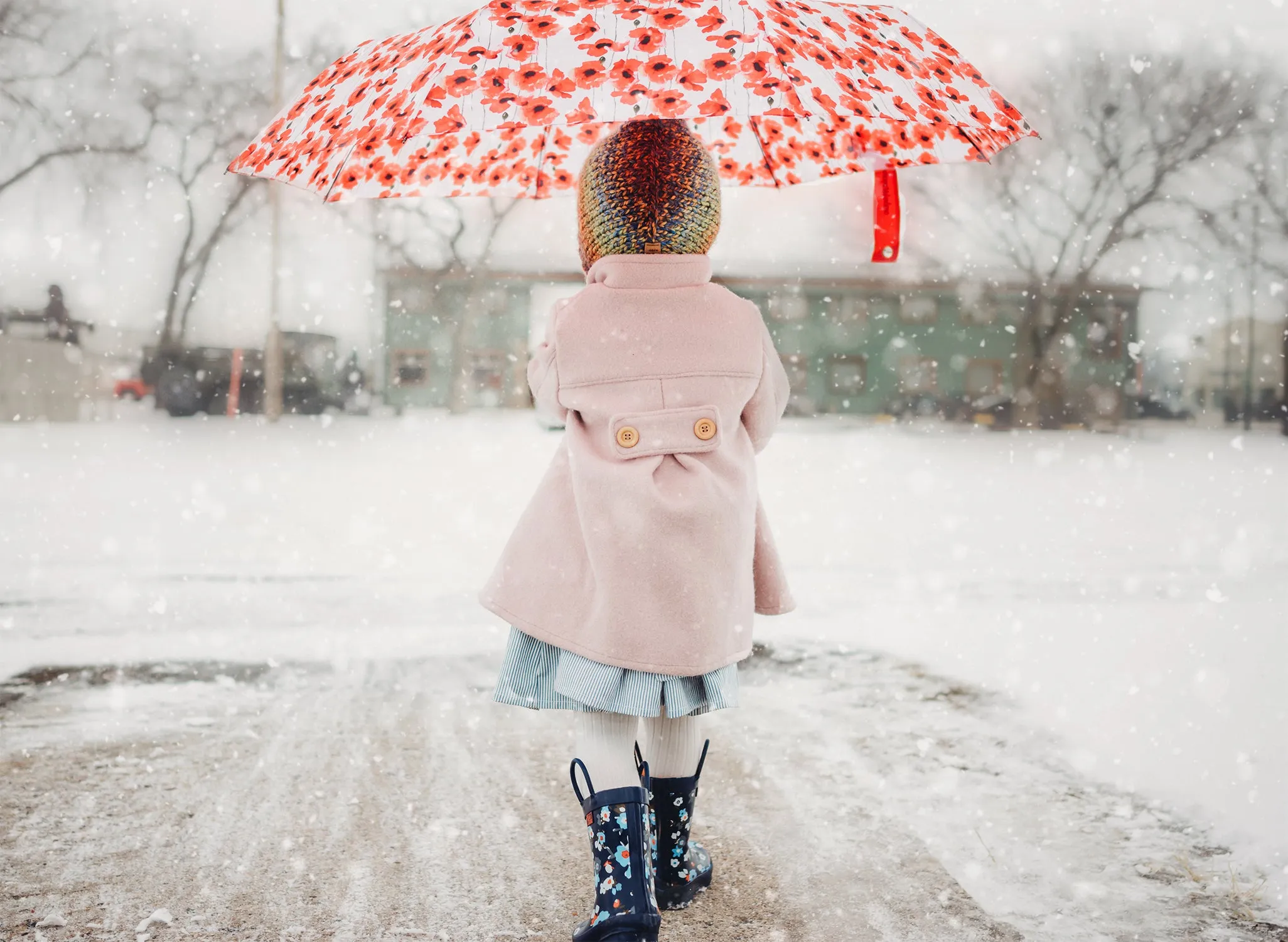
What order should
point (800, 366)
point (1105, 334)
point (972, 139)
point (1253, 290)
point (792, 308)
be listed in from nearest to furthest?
point (972, 139) < point (1253, 290) < point (800, 366) < point (792, 308) < point (1105, 334)

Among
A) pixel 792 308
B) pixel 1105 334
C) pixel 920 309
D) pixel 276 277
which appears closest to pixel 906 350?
pixel 920 309

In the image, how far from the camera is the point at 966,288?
25.5m

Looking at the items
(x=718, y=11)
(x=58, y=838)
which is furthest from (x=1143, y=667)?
(x=58, y=838)

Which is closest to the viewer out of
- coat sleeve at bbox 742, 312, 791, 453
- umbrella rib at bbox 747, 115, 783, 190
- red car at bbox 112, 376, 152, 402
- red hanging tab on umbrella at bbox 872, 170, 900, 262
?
coat sleeve at bbox 742, 312, 791, 453

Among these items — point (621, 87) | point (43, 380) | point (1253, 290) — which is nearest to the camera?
point (621, 87)

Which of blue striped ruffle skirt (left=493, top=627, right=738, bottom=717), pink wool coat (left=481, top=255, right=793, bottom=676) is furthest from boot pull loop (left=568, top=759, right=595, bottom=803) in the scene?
pink wool coat (left=481, top=255, right=793, bottom=676)

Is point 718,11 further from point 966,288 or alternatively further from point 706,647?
point 966,288

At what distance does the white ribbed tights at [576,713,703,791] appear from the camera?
2.14m

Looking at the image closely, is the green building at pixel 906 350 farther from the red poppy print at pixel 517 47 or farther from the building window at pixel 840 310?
the red poppy print at pixel 517 47

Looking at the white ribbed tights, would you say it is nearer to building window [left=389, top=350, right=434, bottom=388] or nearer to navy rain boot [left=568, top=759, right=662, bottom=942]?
navy rain boot [left=568, top=759, right=662, bottom=942]

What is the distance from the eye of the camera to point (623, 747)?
216 cm

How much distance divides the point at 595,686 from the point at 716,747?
1557 millimetres

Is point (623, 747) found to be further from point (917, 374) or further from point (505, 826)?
point (917, 374)

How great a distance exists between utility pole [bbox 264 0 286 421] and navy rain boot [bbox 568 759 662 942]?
39.6ft
